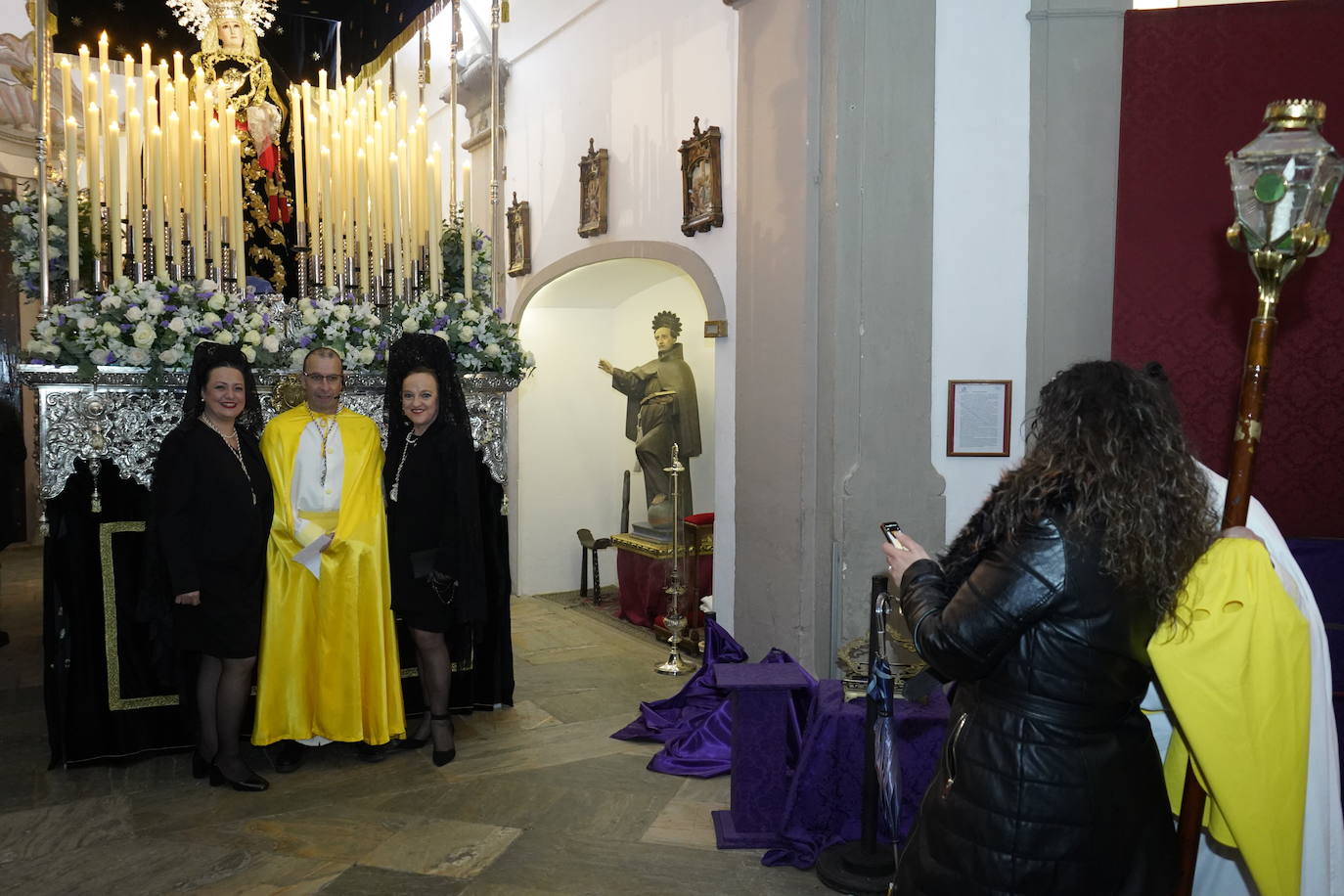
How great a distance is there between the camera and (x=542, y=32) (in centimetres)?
812

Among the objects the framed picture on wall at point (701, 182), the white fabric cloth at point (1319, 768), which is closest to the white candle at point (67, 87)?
the framed picture on wall at point (701, 182)

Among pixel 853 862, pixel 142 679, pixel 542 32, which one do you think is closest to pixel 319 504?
pixel 142 679

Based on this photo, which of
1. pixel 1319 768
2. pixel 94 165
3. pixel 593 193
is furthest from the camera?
pixel 593 193

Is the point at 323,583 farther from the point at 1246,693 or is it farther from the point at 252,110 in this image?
the point at 1246,693

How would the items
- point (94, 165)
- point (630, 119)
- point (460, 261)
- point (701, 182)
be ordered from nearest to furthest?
point (94, 165) < point (460, 261) < point (701, 182) < point (630, 119)

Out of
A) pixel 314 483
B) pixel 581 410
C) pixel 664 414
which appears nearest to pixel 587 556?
pixel 581 410

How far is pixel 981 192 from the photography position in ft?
16.6

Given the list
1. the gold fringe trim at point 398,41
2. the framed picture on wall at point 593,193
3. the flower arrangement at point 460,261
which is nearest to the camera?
the flower arrangement at point 460,261

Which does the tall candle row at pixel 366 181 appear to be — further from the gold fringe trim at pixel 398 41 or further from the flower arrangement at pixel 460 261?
the gold fringe trim at pixel 398 41

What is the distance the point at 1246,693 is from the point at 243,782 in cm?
379

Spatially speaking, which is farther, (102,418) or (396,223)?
(396,223)

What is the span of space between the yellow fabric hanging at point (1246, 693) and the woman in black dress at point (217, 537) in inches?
139

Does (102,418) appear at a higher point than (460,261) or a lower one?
lower

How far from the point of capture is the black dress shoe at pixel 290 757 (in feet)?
15.1
